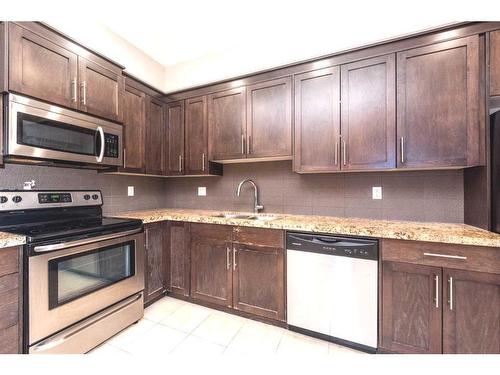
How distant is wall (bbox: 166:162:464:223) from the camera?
1.87m

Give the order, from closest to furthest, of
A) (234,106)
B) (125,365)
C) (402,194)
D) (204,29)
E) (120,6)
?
(125,365) → (120,6) → (402,194) → (204,29) → (234,106)

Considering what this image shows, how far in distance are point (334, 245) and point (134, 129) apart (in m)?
2.07

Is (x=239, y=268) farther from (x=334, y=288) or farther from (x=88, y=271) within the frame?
(x=88, y=271)

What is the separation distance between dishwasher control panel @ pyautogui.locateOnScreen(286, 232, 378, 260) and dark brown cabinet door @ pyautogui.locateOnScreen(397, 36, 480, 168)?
67 cm

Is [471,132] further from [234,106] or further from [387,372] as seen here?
[234,106]

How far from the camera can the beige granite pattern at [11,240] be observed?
46.8 inches

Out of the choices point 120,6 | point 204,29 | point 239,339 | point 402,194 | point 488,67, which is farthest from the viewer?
point 204,29

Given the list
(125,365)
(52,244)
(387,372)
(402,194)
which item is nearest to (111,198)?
(52,244)

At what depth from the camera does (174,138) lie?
2.69 m

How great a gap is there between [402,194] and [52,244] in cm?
249

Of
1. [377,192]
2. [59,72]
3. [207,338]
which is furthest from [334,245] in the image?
[59,72]

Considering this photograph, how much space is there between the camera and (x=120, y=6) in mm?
1858

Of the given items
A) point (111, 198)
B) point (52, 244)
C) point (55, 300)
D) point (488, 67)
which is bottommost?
point (55, 300)

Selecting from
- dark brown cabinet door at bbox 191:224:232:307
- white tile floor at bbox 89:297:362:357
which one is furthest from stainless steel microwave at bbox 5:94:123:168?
white tile floor at bbox 89:297:362:357
